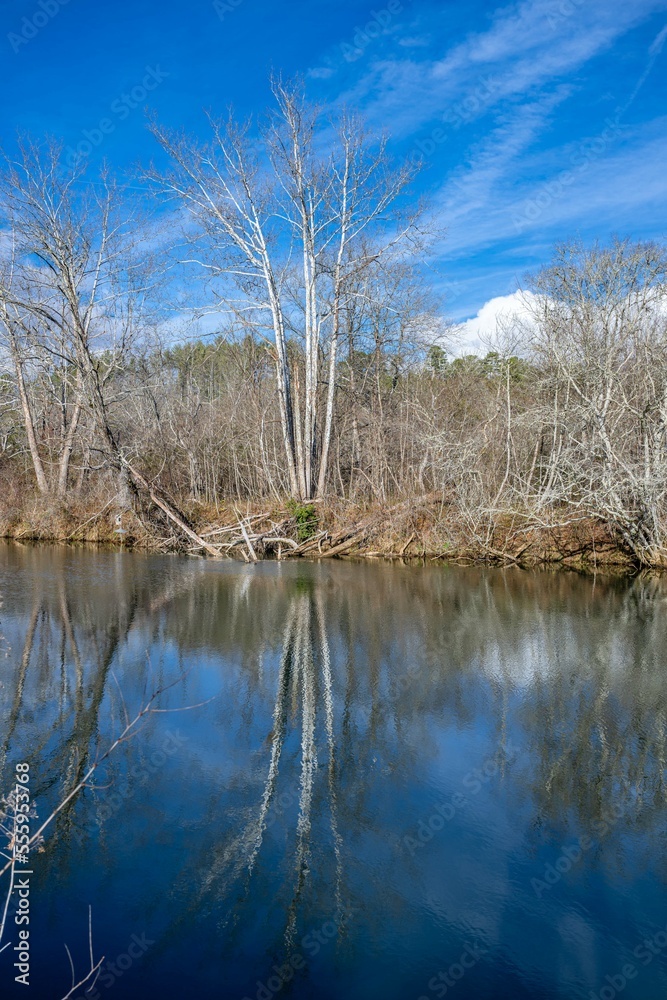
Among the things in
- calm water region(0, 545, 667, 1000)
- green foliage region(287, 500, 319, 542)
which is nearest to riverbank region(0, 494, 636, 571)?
green foliage region(287, 500, 319, 542)

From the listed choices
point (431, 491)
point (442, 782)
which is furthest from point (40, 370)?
point (442, 782)

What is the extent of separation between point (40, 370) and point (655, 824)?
20.4 m

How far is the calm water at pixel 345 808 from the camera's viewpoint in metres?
3.86

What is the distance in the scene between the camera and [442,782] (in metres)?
5.80

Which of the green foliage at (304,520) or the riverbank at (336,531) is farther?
the green foliage at (304,520)

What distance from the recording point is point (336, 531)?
1933cm

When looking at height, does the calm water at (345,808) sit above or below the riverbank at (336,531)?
below

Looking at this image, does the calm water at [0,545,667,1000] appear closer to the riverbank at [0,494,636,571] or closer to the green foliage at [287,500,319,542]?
the riverbank at [0,494,636,571]

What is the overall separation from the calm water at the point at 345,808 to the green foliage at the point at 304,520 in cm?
861

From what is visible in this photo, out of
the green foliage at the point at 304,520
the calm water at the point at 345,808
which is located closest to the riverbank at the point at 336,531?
the green foliage at the point at 304,520

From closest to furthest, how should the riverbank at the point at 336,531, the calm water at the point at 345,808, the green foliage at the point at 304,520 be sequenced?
the calm water at the point at 345,808, the riverbank at the point at 336,531, the green foliage at the point at 304,520

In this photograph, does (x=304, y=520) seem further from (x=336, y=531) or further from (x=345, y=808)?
(x=345, y=808)

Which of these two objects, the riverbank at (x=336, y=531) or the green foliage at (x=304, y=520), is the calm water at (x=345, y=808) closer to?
the riverbank at (x=336, y=531)

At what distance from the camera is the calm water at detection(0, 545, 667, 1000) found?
12.7 feet
